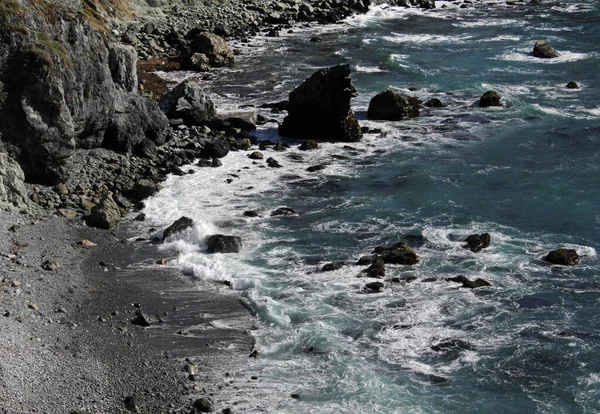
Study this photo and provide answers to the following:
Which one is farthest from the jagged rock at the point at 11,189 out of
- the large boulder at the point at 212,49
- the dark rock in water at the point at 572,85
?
the dark rock in water at the point at 572,85

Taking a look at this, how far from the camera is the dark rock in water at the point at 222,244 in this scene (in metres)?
27.0

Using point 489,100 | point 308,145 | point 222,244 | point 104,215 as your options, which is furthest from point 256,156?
point 489,100

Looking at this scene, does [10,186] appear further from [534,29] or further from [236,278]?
[534,29]

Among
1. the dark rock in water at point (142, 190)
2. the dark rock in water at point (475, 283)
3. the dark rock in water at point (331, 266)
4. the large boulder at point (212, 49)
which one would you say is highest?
the large boulder at point (212, 49)

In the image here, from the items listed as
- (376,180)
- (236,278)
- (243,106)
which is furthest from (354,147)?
(236,278)

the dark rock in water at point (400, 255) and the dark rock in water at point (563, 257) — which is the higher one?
the dark rock in water at point (400, 255)

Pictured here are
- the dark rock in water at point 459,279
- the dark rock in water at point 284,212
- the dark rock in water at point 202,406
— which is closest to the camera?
the dark rock in water at point 202,406

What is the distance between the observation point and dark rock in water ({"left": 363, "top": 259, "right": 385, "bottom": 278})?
2533cm

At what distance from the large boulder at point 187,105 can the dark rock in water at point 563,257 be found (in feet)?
61.1

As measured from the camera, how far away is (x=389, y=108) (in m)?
41.9

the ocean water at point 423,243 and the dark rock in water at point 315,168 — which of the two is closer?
the ocean water at point 423,243

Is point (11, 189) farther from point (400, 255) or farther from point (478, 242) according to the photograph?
point (478, 242)

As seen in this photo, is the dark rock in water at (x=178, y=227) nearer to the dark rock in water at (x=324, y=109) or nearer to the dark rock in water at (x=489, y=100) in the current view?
the dark rock in water at (x=324, y=109)

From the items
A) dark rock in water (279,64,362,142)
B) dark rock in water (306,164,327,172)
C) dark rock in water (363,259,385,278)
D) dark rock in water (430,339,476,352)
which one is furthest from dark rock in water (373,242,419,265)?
dark rock in water (279,64,362,142)
